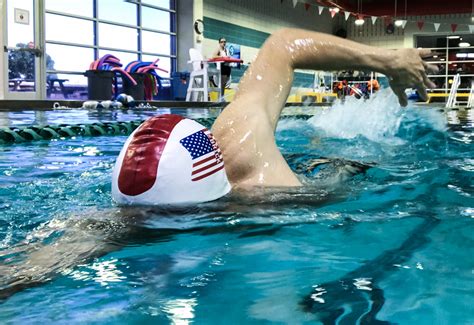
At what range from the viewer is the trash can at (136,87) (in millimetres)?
13719

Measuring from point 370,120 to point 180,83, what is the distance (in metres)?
11.6

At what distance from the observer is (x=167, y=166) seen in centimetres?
176

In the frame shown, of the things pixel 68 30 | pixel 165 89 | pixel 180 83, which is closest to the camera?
pixel 68 30

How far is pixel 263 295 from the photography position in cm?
114

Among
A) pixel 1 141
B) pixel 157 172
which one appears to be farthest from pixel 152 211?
pixel 1 141

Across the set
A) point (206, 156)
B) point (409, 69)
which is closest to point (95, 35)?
point (409, 69)

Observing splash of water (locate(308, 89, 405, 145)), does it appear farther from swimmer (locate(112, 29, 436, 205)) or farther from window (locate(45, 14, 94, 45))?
window (locate(45, 14, 94, 45))

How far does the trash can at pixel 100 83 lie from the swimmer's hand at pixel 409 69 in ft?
36.5

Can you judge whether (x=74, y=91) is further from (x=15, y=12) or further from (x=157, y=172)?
(x=157, y=172)

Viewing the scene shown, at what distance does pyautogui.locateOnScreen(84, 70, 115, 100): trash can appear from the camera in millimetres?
12742

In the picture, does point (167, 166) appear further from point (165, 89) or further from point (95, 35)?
point (165, 89)

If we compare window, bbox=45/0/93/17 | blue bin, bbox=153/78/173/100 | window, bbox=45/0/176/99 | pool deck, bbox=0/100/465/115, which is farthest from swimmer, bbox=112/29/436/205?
blue bin, bbox=153/78/173/100

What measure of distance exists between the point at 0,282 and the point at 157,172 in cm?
66

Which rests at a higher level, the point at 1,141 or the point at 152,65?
the point at 152,65
